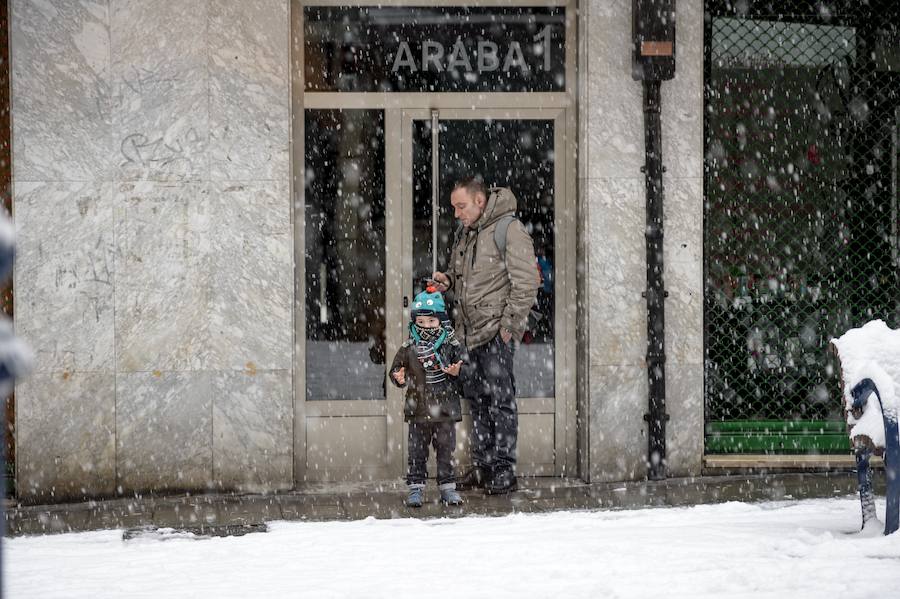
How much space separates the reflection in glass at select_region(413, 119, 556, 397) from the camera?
25.9ft

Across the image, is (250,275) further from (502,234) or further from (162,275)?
(502,234)

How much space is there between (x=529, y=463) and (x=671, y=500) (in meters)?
1.19

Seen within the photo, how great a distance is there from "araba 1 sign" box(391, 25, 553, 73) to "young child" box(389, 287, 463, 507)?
5.90 feet

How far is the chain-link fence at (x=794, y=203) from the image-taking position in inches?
319

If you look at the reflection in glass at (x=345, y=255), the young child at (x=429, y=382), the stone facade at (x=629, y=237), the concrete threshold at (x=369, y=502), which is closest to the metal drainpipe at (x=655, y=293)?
the stone facade at (x=629, y=237)

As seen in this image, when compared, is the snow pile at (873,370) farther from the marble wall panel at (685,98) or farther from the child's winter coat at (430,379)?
the marble wall panel at (685,98)

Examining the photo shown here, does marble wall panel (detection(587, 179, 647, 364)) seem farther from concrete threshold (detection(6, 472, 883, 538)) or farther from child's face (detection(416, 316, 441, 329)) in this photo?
child's face (detection(416, 316, 441, 329))

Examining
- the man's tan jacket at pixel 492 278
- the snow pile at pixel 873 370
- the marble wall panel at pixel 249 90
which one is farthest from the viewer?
the marble wall panel at pixel 249 90

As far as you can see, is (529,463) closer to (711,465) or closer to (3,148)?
(711,465)

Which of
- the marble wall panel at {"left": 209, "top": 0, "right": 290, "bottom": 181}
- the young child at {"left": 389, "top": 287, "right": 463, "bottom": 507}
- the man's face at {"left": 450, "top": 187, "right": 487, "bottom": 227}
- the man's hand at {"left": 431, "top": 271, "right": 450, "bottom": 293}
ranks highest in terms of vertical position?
the marble wall panel at {"left": 209, "top": 0, "right": 290, "bottom": 181}

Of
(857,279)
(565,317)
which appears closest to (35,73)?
(565,317)

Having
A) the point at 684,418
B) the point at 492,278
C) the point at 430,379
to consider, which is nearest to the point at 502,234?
the point at 492,278

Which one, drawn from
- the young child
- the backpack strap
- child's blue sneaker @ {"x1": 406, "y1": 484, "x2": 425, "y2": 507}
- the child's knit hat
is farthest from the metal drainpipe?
child's blue sneaker @ {"x1": 406, "y1": 484, "x2": 425, "y2": 507}

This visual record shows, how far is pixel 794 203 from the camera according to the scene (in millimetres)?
8211
